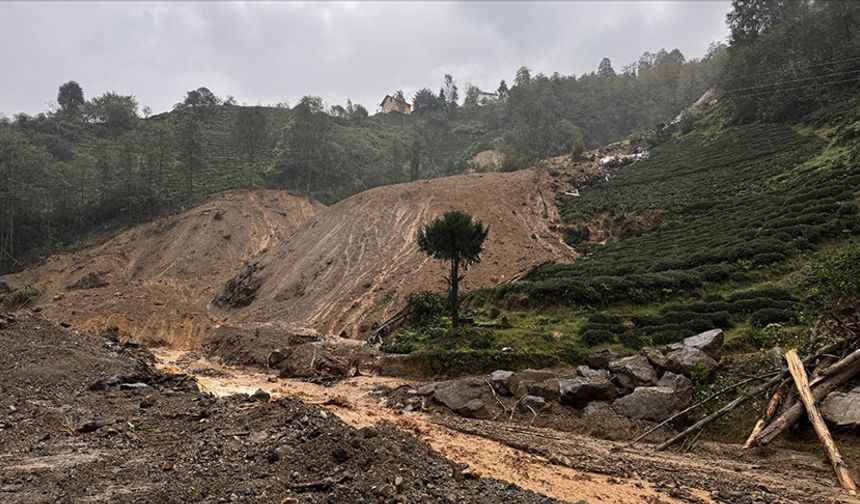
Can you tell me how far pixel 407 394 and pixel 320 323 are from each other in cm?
1682

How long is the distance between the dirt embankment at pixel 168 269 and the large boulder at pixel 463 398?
22522mm

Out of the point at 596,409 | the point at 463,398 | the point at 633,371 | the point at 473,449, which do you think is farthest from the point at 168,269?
the point at 633,371

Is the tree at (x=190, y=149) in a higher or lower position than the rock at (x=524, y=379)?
higher

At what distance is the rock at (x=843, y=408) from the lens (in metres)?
11.1

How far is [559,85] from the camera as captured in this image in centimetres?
11088

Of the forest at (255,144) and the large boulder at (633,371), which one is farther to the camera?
the forest at (255,144)

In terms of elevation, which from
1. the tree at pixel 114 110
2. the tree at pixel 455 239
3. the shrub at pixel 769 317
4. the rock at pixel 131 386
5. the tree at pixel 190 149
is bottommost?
the rock at pixel 131 386

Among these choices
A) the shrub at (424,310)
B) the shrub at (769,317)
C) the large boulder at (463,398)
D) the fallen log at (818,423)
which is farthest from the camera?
the shrub at (424,310)

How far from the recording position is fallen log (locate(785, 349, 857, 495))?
968 centimetres

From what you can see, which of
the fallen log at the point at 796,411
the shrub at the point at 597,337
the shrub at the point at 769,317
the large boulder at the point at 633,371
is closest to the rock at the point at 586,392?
the large boulder at the point at 633,371

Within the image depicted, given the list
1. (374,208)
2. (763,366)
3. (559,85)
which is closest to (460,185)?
(374,208)

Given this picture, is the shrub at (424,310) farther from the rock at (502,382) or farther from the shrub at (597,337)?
the rock at (502,382)

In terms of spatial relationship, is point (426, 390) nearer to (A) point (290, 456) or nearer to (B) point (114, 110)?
(A) point (290, 456)

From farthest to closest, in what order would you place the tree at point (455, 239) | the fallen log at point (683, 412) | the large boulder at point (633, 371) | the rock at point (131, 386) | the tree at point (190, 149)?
the tree at point (190, 149) → the tree at point (455, 239) → the large boulder at point (633, 371) → the rock at point (131, 386) → the fallen log at point (683, 412)
